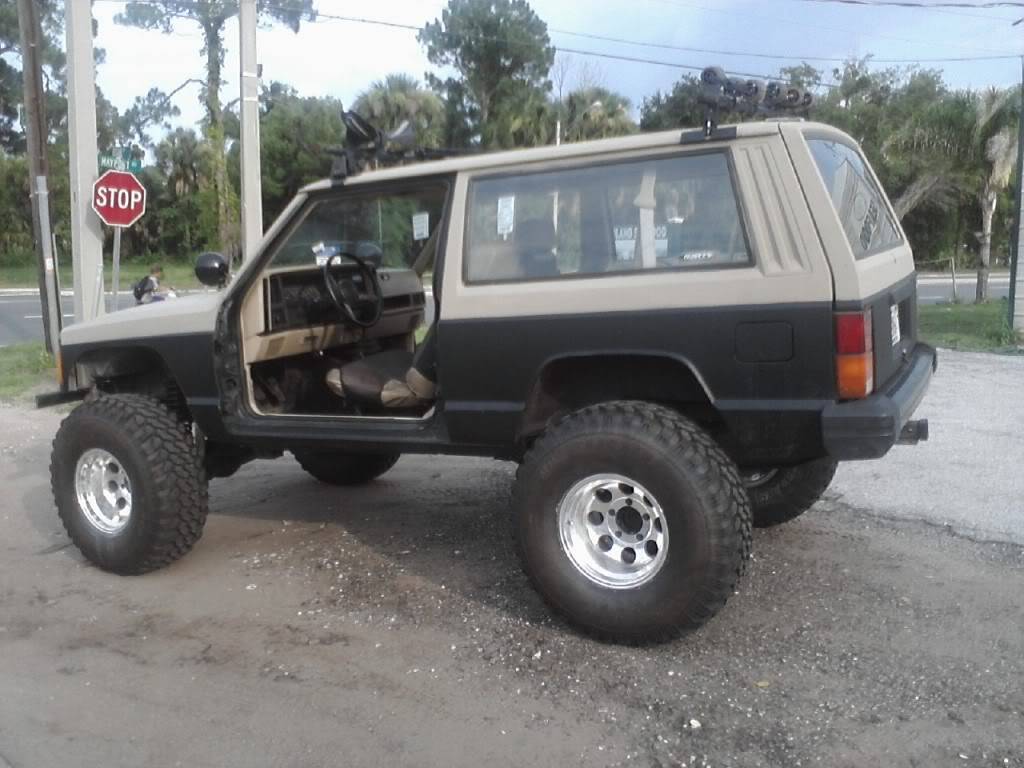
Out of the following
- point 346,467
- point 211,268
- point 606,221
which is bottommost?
point 346,467

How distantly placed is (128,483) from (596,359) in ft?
8.18

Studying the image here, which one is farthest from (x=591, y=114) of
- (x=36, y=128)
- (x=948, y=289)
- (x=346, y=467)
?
(x=346, y=467)

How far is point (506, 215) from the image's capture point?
14.2 ft

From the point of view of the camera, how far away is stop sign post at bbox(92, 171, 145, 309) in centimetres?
1116

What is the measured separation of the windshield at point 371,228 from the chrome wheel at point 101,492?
1332mm

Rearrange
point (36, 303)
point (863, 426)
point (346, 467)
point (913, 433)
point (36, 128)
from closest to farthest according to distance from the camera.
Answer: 1. point (863, 426)
2. point (913, 433)
3. point (346, 467)
4. point (36, 128)
5. point (36, 303)

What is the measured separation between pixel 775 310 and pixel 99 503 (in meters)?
3.57

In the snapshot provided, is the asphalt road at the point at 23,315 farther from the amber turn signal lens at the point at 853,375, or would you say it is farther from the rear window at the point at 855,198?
the amber turn signal lens at the point at 853,375

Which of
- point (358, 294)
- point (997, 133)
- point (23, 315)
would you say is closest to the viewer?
point (358, 294)

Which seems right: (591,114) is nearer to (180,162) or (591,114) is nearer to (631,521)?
(180,162)

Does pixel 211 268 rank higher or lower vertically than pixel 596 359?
higher

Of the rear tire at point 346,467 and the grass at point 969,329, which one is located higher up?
the grass at point 969,329

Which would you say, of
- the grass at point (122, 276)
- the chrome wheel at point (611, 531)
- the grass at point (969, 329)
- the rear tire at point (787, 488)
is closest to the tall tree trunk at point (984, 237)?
the grass at point (969, 329)

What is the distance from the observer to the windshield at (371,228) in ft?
16.0
